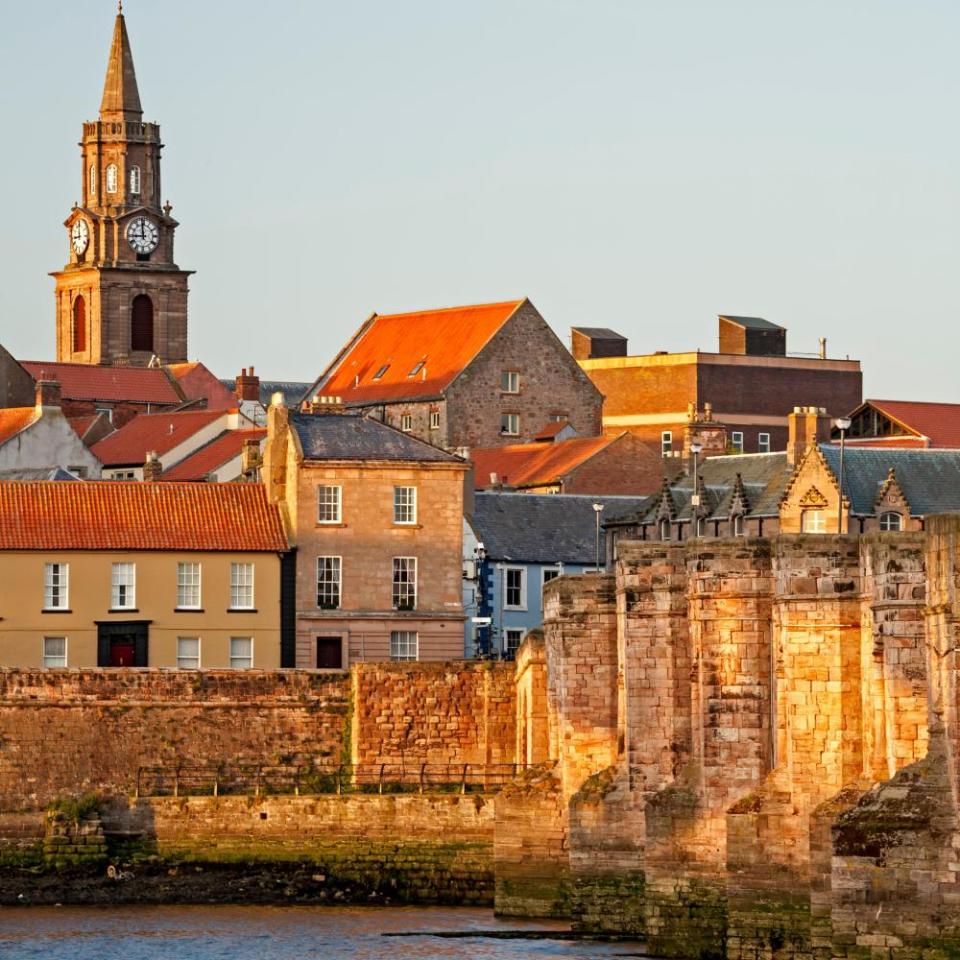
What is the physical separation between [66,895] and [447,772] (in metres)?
8.78

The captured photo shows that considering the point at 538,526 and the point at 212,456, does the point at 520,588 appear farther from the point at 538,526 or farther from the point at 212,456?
the point at 212,456

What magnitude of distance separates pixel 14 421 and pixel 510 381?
73.2ft

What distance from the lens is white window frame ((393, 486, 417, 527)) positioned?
77.6 meters

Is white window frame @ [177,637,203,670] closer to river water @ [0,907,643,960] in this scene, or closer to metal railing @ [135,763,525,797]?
metal railing @ [135,763,525,797]

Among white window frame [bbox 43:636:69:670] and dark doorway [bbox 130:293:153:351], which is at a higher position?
dark doorway [bbox 130:293:153:351]

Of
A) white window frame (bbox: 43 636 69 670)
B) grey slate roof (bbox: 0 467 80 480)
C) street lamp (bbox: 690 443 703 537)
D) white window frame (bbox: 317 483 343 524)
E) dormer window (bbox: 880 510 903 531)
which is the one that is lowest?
white window frame (bbox: 43 636 69 670)

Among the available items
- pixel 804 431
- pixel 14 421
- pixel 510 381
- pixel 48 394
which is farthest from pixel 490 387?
pixel 804 431

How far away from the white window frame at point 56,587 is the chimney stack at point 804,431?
27.7 metres

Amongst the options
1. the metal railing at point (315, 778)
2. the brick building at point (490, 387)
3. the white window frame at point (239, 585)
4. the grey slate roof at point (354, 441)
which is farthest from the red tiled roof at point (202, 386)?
the metal railing at point (315, 778)

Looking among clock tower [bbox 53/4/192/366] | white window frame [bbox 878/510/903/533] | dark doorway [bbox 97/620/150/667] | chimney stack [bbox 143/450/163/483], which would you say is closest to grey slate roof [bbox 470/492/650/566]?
white window frame [bbox 878/510/903/533]

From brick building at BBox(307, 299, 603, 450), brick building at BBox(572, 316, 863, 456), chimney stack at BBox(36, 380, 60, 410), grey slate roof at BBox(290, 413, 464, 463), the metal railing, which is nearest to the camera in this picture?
the metal railing

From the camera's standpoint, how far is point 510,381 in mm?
128125

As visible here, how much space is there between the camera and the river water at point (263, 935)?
177 feet

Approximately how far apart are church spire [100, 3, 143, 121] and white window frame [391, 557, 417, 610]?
94093 millimetres
